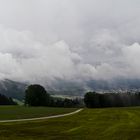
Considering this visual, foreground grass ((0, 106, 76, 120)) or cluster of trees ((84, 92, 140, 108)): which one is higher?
cluster of trees ((84, 92, 140, 108))

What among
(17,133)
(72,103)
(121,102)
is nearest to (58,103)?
(72,103)

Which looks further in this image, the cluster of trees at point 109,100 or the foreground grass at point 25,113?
the cluster of trees at point 109,100

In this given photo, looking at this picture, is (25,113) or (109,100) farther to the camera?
(109,100)

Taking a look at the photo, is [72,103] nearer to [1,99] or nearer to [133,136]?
[1,99]

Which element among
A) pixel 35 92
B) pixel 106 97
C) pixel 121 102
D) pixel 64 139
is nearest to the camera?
pixel 64 139

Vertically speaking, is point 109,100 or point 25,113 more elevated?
point 109,100

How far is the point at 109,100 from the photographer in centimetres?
17275

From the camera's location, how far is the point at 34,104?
14662cm

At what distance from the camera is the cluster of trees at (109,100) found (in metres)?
154

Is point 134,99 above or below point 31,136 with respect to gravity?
above

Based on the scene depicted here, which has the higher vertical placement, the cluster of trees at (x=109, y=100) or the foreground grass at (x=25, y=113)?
the cluster of trees at (x=109, y=100)

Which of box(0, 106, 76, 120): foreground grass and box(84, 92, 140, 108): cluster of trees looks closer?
box(0, 106, 76, 120): foreground grass

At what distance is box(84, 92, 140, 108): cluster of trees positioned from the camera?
6058 inches

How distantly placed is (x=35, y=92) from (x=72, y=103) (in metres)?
53.2
